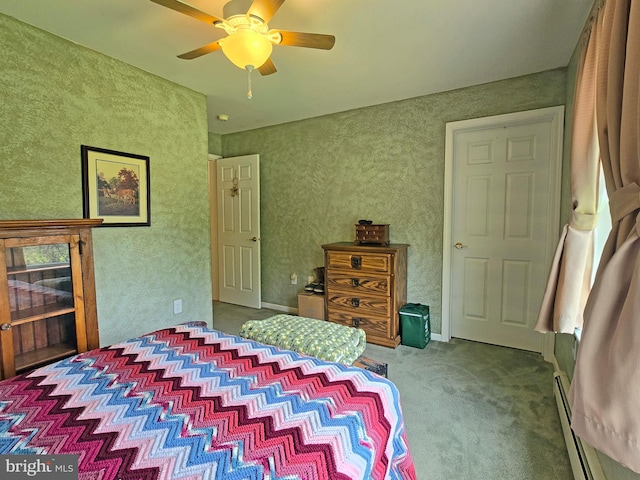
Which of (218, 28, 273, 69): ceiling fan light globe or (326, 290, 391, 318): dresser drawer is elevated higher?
(218, 28, 273, 69): ceiling fan light globe

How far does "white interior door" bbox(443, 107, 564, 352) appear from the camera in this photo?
2621 mm

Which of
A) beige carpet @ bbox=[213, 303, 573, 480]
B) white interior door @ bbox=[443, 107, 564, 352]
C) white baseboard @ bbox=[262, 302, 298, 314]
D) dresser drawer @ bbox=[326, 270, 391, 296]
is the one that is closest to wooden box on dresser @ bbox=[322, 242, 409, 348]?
dresser drawer @ bbox=[326, 270, 391, 296]

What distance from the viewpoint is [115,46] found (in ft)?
7.20

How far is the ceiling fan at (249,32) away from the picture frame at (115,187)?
133cm

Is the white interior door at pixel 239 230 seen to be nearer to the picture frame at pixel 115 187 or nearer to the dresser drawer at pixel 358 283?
the dresser drawer at pixel 358 283

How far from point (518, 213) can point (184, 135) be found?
3081 millimetres

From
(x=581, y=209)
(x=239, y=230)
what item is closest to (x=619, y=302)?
(x=581, y=209)

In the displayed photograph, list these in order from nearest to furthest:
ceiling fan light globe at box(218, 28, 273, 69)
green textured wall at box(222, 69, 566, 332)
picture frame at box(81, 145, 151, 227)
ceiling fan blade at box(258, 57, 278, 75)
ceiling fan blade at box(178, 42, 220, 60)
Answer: ceiling fan light globe at box(218, 28, 273, 69) → ceiling fan blade at box(178, 42, 220, 60) → ceiling fan blade at box(258, 57, 278, 75) → picture frame at box(81, 145, 151, 227) → green textured wall at box(222, 69, 566, 332)

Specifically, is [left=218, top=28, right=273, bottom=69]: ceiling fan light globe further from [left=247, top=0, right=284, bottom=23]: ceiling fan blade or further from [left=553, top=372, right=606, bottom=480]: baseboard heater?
[left=553, top=372, right=606, bottom=480]: baseboard heater

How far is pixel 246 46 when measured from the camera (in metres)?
1.54

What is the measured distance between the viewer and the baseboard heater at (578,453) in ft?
4.17

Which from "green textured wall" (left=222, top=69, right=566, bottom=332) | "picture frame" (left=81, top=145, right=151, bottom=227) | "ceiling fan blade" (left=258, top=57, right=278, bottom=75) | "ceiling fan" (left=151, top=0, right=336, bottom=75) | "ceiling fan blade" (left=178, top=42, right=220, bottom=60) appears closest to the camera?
"ceiling fan" (left=151, top=0, right=336, bottom=75)

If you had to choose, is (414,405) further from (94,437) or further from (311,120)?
(311,120)

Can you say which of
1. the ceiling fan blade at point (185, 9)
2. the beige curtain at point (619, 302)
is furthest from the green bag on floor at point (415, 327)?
the ceiling fan blade at point (185, 9)
